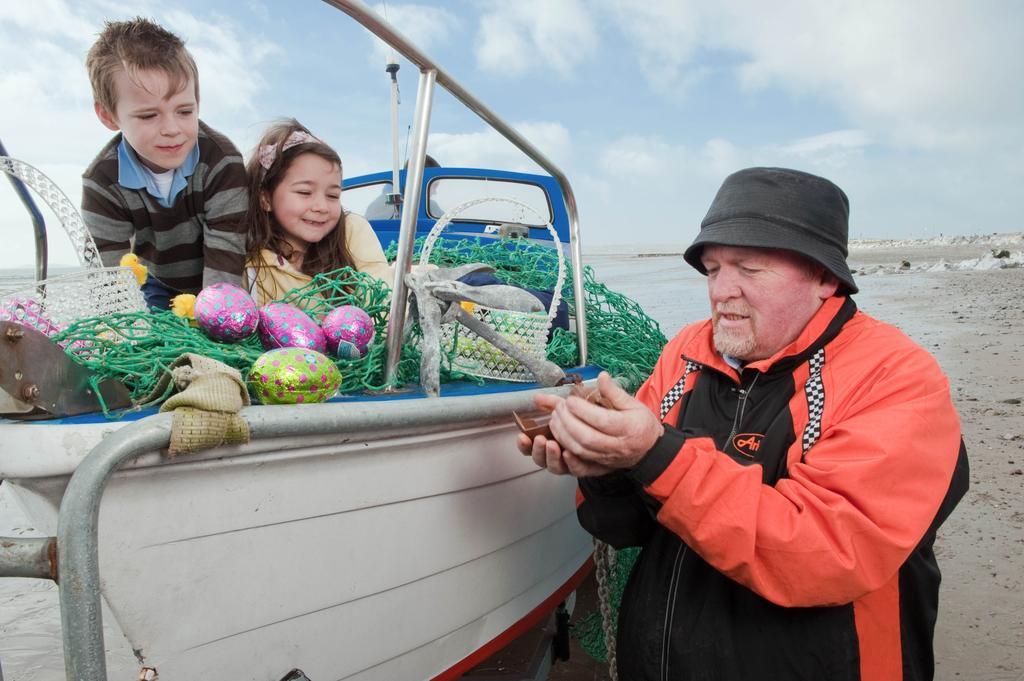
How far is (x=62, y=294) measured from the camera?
183 cm

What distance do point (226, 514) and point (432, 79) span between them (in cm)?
120

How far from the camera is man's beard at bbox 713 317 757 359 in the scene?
1.79 meters

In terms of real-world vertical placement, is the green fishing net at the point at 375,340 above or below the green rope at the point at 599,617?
above

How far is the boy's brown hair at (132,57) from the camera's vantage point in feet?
6.88

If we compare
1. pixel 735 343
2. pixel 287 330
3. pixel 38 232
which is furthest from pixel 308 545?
pixel 38 232

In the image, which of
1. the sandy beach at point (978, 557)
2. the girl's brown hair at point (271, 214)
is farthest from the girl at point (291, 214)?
the sandy beach at point (978, 557)

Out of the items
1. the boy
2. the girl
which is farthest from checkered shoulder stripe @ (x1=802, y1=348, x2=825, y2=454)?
the boy

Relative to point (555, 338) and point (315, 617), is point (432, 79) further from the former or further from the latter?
A: point (315, 617)

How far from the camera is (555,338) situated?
2.71 meters

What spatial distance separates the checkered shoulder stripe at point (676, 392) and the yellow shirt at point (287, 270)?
1.08m

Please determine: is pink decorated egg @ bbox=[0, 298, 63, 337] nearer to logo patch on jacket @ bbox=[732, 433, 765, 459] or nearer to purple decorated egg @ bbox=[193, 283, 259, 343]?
purple decorated egg @ bbox=[193, 283, 259, 343]

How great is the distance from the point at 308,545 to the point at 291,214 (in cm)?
134

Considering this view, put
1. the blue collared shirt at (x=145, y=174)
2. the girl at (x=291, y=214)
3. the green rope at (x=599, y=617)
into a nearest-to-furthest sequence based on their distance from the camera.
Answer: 1. the blue collared shirt at (x=145, y=174)
2. the girl at (x=291, y=214)
3. the green rope at (x=599, y=617)

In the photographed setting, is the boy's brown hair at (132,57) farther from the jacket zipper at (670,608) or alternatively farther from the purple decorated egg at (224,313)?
the jacket zipper at (670,608)
